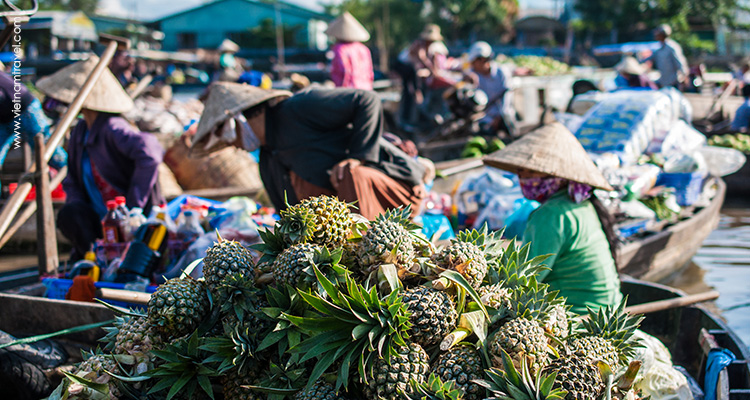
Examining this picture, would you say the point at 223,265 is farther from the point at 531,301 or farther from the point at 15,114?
the point at 15,114

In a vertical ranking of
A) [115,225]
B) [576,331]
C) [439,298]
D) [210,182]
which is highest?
[439,298]

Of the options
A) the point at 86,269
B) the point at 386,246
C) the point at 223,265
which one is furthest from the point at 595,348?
the point at 86,269

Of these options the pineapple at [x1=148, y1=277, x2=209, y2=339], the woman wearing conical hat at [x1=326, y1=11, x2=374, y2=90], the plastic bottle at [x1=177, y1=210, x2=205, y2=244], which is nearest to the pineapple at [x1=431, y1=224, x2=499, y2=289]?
the pineapple at [x1=148, y1=277, x2=209, y2=339]

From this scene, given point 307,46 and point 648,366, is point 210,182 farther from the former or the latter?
point 307,46

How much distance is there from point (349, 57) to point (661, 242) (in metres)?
4.47

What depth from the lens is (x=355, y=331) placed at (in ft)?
6.34

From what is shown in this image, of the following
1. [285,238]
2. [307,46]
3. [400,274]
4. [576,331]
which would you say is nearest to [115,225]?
[285,238]

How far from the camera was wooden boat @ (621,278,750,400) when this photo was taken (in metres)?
3.15

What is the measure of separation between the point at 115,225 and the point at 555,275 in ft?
9.35

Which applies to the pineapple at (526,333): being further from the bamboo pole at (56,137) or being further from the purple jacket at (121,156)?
the purple jacket at (121,156)

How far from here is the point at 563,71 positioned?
21688 millimetres

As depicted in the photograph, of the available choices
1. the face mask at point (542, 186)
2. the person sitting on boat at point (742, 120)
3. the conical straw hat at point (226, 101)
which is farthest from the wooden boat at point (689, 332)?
the person sitting on boat at point (742, 120)

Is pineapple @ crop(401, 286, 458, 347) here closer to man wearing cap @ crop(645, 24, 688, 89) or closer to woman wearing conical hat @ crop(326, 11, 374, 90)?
woman wearing conical hat @ crop(326, 11, 374, 90)

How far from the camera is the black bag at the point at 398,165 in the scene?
4262mm
